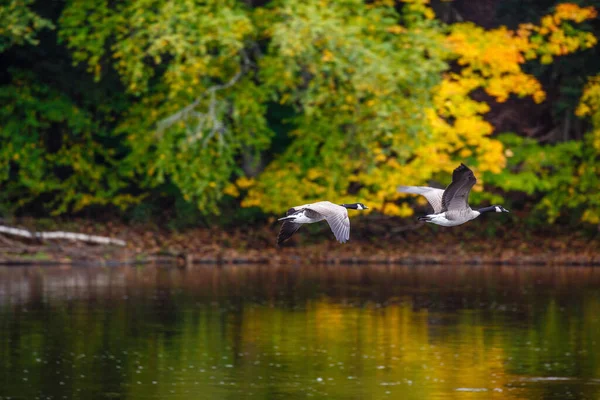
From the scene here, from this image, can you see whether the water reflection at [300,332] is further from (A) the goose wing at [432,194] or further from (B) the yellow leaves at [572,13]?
(A) the goose wing at [432,194]

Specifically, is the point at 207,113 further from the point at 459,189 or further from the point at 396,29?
the point at 459,189

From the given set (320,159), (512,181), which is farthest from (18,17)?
(512,181)

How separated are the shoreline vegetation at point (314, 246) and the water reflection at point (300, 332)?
59 centimetres

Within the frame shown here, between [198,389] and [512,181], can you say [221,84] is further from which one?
[198,389]

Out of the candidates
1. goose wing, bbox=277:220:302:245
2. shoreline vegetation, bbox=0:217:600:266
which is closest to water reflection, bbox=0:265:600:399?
shoreline vegetation, bbox=0:217:600:266

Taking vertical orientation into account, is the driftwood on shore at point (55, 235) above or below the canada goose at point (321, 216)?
above

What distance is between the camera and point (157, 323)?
31547 millimetres

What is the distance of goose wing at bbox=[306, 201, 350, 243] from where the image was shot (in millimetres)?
11414

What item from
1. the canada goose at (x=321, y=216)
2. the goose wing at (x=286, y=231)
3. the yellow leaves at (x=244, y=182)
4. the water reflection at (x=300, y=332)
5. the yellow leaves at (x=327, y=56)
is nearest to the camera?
the canada goose at (x=321, y=216)

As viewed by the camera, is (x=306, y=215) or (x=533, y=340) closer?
(x=306, y=215)

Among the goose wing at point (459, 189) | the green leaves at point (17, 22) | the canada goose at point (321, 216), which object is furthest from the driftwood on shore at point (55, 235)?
the goose wing at point (459, 189)

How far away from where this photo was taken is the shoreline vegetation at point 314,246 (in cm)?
3950

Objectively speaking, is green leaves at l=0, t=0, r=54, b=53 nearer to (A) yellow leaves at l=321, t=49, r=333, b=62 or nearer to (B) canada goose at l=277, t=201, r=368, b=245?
(A) yellow leaves at l=321, t=49, r=333, b=62

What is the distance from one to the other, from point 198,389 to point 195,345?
4.63 metres
